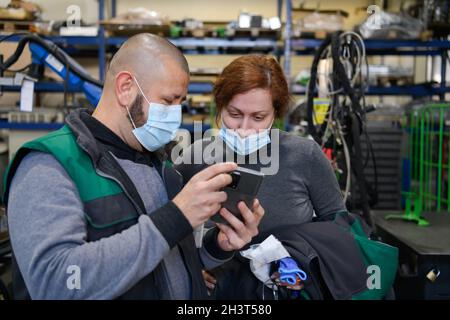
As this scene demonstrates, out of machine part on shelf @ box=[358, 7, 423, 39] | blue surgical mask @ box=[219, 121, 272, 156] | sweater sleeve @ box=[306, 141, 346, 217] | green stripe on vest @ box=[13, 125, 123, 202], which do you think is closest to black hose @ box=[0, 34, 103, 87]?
blue surgical mask @ box=[219, 121, 272, 156]

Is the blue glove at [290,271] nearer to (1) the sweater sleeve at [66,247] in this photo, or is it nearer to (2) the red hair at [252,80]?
(1) the sweater sleeve at [66,247]

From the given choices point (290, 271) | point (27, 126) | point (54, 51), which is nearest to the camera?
point (290, 271)

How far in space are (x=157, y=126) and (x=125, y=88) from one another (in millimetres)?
122

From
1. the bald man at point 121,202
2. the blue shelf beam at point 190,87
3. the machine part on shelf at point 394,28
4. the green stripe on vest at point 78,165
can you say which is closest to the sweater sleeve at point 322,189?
the bald man at point 121,202

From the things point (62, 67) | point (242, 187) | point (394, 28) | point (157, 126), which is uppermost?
point (394, 28)

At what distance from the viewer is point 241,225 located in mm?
1006

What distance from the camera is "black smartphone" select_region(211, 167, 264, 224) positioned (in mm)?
947

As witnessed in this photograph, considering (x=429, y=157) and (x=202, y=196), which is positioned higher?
(x=202, y=196)

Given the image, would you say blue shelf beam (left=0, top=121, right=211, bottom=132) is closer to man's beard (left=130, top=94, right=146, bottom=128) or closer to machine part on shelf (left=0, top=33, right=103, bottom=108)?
machine part on shelf (left=0, top=33, right=103, bottom=108)

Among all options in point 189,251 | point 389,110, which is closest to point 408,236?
point 189,251

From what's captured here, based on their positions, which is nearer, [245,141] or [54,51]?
[245,141]

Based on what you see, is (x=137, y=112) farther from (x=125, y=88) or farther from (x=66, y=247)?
(x=66, y=247)

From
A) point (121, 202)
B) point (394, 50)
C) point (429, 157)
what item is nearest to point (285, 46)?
point (394, 50)
